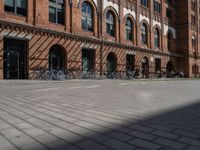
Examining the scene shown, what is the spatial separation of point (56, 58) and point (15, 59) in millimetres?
3944

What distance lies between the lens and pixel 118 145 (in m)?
2.93

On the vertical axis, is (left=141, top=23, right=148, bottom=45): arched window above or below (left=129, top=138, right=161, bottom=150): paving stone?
above

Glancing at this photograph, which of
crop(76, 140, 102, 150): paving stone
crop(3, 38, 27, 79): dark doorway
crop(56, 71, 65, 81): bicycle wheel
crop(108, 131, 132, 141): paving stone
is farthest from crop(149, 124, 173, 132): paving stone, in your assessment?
crop(3, 38, 27, 79): dark doorway

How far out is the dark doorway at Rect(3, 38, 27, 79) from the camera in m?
17.5

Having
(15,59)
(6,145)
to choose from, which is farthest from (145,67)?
(6,145)

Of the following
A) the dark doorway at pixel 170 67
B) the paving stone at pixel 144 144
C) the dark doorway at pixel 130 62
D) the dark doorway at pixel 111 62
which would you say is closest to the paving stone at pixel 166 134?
the paving stone at pixel 144 144

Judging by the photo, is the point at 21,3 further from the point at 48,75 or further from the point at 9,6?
the point at 48,75

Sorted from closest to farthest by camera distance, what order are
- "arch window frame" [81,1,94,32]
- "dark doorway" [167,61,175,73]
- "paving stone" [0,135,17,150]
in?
"paving stone" [0,135,17,150]
"arch window frame" [81,1,94,32]
"dark doorway" [167,61,175,73]

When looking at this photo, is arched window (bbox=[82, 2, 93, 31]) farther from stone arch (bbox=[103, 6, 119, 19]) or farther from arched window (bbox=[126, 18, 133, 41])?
arched window (bbox=[126, 18, 133, 41])

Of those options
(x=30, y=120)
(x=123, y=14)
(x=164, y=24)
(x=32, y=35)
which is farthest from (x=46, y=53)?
(x=164, y=24)

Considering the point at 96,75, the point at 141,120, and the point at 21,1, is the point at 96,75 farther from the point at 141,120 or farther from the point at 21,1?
the point at 141,120

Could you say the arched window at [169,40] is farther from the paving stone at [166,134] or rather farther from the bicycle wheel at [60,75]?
the paving stone at [166,134]

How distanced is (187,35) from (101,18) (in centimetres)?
2047

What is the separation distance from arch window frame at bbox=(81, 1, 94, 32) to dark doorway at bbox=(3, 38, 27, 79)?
7454 mm
